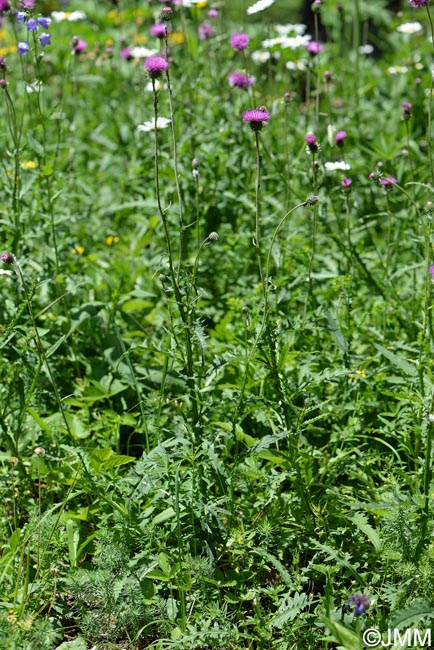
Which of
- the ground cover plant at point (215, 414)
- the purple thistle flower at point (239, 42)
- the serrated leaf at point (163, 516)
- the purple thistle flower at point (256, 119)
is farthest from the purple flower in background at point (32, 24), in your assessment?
the serrated leaf at point (163, 516)

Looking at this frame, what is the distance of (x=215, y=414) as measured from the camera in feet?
8.01

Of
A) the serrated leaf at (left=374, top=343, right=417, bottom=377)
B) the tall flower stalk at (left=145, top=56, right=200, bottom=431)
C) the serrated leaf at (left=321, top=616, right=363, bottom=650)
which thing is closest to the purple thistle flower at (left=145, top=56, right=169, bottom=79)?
the tall flower stalk at (left=145, top=56, right=200, bottom=431)

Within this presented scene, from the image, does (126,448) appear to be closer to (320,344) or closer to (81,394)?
(81,394)

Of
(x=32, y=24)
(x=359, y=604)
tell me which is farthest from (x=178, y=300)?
(x=32, y=24)

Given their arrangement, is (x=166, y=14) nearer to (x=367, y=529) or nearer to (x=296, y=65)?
(x=367, y=529)

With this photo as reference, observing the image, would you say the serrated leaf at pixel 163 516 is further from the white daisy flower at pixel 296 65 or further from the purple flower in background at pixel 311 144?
the white daisy flower at pixel 296 65

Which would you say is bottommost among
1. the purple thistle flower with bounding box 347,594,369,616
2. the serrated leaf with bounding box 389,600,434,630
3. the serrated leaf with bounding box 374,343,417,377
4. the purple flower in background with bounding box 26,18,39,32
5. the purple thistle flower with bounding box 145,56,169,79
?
the serrated leaf with bounding box 389,600,434,630

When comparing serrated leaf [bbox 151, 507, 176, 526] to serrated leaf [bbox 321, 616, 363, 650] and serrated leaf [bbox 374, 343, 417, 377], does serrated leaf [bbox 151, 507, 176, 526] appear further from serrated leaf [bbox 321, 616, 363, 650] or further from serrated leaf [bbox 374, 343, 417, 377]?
serrated leaf [bbox 374, 343, 417, 377]

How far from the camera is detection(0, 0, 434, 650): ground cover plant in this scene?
1.93 m

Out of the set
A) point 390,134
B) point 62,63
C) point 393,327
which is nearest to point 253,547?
point 393,327

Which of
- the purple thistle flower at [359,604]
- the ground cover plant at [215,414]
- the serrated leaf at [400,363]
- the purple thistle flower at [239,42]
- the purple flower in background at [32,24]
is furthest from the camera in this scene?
the purple thistle flower at [239,42]

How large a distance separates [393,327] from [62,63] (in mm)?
4325

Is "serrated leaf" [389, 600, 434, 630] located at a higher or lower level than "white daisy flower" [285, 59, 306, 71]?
lower

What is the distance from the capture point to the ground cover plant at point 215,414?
193 cm
